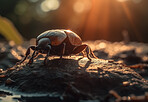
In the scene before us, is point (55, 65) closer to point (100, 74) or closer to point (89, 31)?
point (100, 74)

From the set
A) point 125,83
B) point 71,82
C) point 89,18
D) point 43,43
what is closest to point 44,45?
point 43,43

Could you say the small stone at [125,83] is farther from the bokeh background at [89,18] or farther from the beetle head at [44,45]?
the bokeh background at [89,18]

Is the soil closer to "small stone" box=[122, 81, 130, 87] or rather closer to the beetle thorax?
"small stone" box=[122, 81, 130, 87]

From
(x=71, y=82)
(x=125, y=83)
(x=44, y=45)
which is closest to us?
(x=71, y=82)

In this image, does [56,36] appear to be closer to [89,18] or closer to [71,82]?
[71,82]

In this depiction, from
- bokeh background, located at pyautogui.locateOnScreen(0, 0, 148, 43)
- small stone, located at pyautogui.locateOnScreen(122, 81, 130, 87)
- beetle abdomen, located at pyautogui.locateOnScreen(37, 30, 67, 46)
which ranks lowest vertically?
small stone, located at pyautogui.locateOnScreen(122, 81, 130, 87)

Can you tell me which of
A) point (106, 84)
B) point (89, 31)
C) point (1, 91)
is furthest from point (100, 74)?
point (89, 31)

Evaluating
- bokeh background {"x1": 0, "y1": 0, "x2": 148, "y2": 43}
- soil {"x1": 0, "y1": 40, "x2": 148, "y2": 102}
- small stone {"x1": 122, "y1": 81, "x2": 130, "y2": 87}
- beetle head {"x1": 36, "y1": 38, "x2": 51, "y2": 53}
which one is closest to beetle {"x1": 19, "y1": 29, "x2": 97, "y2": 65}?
beetle head {"x1": 36, "y1": 38, "x2": 51, "y2": 53}

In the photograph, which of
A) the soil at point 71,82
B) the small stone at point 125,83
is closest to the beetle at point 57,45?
the soil at point 71,82
